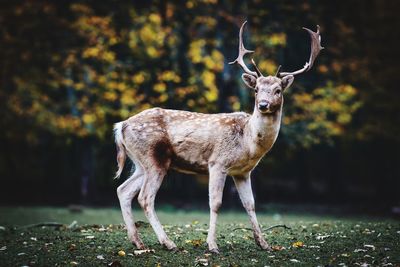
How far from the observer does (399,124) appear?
2355cm

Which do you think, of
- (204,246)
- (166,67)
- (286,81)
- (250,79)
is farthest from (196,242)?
(166,67)

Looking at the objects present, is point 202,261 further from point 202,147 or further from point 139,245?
point 202,147

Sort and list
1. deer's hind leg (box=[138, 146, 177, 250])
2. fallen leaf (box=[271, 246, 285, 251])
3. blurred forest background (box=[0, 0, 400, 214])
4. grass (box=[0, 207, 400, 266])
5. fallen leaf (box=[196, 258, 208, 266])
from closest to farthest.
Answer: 1. fallen leaf (box=[196, 258, 208, 266])
2. grass (box=[0, 207, 400, 266])
3. fallen leaf (box=[271, 246, 285, 251])
4. deer's hind leg (box=[138, 146, 177, 250])
5. blurred forest background (box=[0, 0, 400, 214])

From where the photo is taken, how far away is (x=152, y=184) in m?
8.33

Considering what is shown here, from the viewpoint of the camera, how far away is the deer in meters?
8.17

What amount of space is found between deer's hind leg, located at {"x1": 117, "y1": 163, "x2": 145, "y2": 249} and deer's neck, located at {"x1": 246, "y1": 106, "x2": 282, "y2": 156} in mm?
1729

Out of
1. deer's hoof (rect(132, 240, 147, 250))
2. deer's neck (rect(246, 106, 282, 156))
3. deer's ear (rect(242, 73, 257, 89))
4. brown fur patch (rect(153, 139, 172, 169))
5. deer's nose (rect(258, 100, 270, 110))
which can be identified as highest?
deer's ear (rect(242, 73, 257, 89))

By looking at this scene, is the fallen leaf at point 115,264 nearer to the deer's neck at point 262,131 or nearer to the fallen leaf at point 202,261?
the fallen leaf at point 202,261

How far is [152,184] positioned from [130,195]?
1.52 ft

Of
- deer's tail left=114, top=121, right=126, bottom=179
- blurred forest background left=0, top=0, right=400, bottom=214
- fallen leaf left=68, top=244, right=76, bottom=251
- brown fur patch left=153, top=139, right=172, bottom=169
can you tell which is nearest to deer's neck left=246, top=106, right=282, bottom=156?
brown fur patch left=153, top=139, right=172, bottom=169

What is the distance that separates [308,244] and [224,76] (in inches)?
490

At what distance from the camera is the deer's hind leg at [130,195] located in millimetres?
8281

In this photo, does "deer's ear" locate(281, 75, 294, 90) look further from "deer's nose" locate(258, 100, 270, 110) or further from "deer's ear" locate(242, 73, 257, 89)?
"deer's nose" locate(258, 100, 270, 110)

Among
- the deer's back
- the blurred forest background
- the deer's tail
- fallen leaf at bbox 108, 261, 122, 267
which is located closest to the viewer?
fallen leaf at bbox 108, 261, 122, 267
